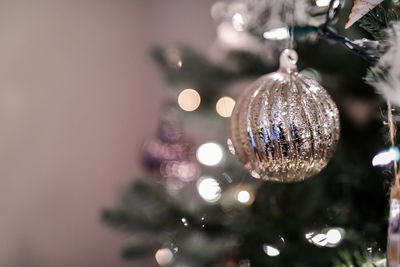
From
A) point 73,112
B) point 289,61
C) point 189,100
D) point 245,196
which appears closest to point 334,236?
point 245,196

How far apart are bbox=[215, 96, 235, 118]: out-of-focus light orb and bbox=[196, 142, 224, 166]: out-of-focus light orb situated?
0.27 ft

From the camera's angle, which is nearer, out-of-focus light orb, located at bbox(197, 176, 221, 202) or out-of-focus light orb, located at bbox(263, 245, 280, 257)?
out-of-focus light orb, located at bbox(263, 245, 280, 257)

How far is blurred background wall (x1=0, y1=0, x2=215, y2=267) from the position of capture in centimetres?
127

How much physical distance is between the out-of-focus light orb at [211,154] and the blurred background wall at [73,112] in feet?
1.36

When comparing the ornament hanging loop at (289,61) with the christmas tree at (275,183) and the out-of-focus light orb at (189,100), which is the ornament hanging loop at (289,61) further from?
the out-of-focus light orb at (189,100)

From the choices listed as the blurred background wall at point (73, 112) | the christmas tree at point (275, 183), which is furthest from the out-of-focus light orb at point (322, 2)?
the blurred background wall at point (73, 112)

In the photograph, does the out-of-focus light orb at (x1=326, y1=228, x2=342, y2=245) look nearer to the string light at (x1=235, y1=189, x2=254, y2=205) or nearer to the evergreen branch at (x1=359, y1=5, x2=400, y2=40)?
the string light at (x1=235, y1=189, x2=254, y2=205)

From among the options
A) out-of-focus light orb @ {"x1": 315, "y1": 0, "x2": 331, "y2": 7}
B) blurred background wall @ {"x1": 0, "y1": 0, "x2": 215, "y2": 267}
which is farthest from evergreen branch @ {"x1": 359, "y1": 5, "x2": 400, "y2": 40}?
blurred background wall @ {"x1": 0, "y1": 0, "x2": 215, "y2": 267}

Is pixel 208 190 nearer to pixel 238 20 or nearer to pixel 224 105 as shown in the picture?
pixel 224 105

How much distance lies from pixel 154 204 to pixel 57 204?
816mm

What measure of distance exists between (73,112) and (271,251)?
1154 millimetres

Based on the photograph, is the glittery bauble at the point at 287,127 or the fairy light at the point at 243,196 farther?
the fairy light at the point at 243,196

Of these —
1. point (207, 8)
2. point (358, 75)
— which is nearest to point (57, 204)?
point (207, 8)

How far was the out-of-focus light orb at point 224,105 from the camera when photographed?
0.87 m
